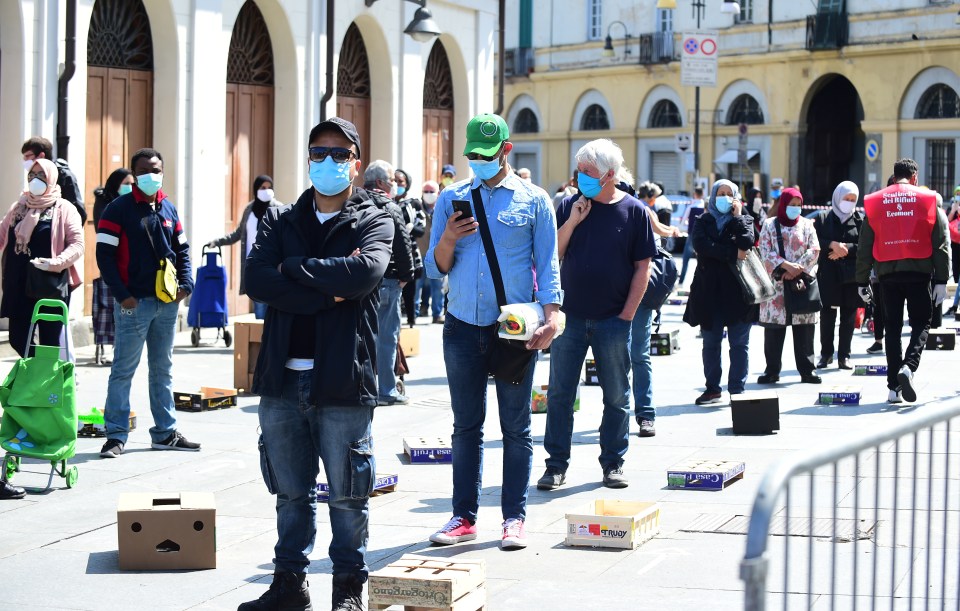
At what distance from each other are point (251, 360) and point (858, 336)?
866cm

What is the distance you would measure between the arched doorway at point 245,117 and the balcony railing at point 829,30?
30257 mm

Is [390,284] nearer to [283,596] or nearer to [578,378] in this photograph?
[578,378]

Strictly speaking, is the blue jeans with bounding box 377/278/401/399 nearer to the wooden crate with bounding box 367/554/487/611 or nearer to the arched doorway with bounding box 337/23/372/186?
the wooden crate with bounding box 367/554/487/611

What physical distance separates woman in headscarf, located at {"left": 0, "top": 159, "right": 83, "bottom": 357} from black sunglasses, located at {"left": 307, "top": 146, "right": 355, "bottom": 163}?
15.6 feet

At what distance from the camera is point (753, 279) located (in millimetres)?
12406

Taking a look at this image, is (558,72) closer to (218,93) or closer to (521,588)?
(218,93)

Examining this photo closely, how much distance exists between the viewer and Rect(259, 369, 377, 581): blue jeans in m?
5.91

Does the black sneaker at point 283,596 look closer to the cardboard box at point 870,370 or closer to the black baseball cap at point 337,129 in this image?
the black baseball cap at point 337,129

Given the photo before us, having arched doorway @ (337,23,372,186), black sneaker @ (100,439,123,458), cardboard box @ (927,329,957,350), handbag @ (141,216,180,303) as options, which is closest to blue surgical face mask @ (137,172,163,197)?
handbag @ (141,216,180,303)

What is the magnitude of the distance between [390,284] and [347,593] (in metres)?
5.89

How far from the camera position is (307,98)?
19.4m

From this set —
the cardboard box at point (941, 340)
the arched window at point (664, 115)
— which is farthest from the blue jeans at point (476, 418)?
the arched window at point (664, 115)

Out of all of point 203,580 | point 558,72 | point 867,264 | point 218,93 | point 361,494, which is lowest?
point 203,580

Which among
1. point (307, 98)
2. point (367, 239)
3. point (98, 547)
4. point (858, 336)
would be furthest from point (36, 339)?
point (858, 336)
